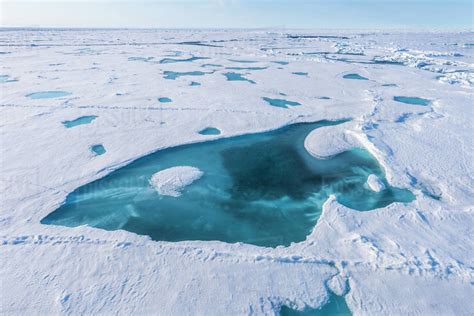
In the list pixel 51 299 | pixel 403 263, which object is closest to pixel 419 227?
pixel 403 263

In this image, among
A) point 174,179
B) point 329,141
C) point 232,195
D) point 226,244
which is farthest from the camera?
point 329,141

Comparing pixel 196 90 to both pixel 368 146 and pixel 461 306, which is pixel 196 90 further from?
pixel 461 306

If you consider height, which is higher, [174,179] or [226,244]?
[174,179]

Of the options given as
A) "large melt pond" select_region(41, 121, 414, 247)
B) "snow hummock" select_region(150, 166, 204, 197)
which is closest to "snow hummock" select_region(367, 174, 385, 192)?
"large melt pond" select_region(41, 121, 414, 247)

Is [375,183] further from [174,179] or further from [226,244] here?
[174,179]

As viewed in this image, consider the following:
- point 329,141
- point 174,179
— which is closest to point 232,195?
point 174,179

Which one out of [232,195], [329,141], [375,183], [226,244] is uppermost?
[329,141]

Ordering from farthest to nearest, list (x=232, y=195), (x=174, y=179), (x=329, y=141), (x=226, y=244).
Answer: (x=329, y=141), (x=174, y=179), (x=232, y=195), (x=226, y=244)
